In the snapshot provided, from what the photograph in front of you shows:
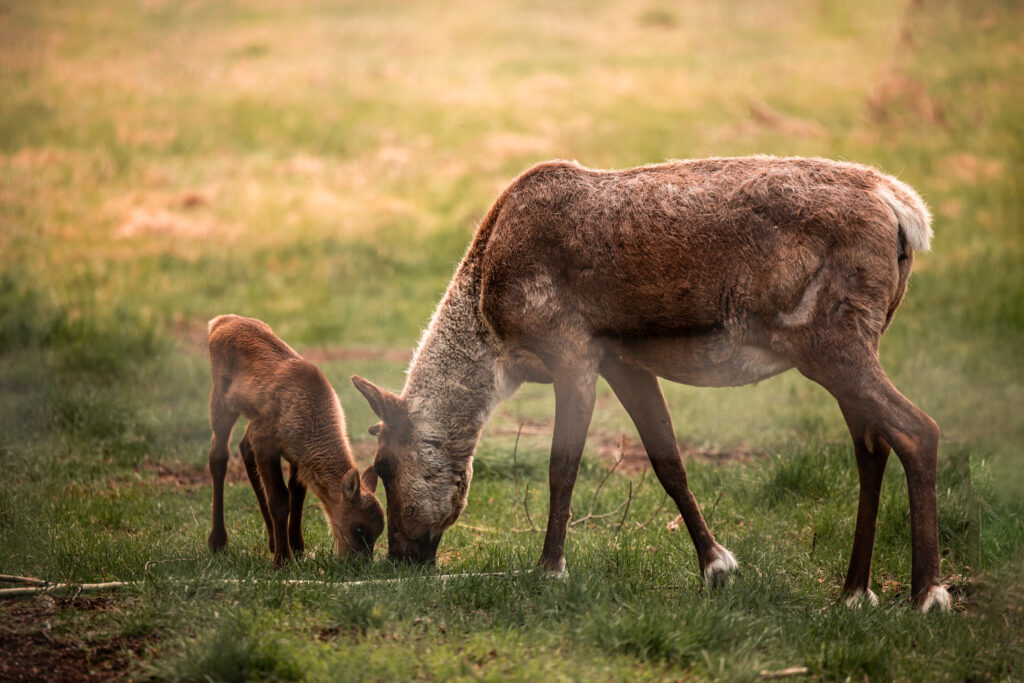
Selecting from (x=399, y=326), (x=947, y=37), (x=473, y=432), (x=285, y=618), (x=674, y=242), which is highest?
(x=947, y=37)

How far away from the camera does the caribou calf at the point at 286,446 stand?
6109 mm

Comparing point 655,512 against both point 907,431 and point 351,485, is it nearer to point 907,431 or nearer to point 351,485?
point 351,485

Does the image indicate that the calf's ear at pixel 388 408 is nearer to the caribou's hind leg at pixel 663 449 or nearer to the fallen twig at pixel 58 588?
the caribou's hind leg at pixel 663 449

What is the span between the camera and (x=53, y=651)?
4660 mm

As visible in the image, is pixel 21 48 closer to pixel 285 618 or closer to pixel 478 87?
pixel 478 87

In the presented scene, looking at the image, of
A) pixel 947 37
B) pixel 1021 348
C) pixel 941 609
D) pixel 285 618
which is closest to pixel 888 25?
pixel 947 37

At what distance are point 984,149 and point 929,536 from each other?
1360cm

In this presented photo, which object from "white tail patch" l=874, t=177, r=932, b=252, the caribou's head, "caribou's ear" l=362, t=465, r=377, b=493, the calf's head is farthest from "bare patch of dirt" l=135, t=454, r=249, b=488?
"white tail patch" l=874, t=177, r=932, b=252

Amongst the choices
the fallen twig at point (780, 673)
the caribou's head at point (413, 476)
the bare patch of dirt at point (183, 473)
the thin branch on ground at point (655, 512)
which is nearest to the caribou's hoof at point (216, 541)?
→ the caribou's head at point (413, 476)

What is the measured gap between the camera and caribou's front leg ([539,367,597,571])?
5715 mm

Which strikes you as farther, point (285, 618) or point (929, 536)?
point (929, 536)

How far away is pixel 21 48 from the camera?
51.5 feet

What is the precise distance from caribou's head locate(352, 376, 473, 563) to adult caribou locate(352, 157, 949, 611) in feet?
0.04

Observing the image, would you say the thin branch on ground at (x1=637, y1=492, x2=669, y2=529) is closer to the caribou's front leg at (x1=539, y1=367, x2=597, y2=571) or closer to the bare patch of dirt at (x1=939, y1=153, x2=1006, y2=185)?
the caribou's front leg at (x1=539, y1=367, x2=597, y2=571)
